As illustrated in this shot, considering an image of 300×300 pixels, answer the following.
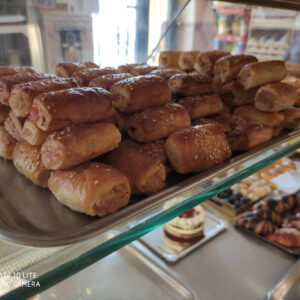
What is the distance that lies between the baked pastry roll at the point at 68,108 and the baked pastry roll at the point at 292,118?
760 mm

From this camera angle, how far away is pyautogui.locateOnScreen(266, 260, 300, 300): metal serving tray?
1.34 meters

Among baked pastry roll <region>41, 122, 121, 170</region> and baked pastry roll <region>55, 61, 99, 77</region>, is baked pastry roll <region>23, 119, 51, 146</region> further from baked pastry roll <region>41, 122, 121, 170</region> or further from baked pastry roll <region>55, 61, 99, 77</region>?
baked pastry roll <region>55, 61, 99, 77</region>

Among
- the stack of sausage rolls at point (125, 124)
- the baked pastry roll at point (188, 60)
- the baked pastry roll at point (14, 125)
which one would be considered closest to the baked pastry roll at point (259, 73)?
the stack of sausage rolls at point (125, 124)

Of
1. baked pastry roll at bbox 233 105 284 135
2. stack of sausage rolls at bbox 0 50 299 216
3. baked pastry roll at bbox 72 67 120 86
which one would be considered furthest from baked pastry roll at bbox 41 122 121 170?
baked pastry roll at bbox 233 105 284 135

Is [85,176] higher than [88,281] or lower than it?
higher

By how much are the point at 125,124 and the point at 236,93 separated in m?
0.55

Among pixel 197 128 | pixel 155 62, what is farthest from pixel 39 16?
pixel 197 128

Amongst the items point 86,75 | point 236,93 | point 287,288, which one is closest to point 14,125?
point 86,75

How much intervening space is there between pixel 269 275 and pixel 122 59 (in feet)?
5.31

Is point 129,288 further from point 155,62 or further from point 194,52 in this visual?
point 155,62

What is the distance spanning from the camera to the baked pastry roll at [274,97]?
1.18 metres

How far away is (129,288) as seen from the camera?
4.29ft

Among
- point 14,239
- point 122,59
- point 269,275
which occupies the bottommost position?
point 269,275

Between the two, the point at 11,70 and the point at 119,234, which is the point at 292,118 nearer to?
the point at 119,234
